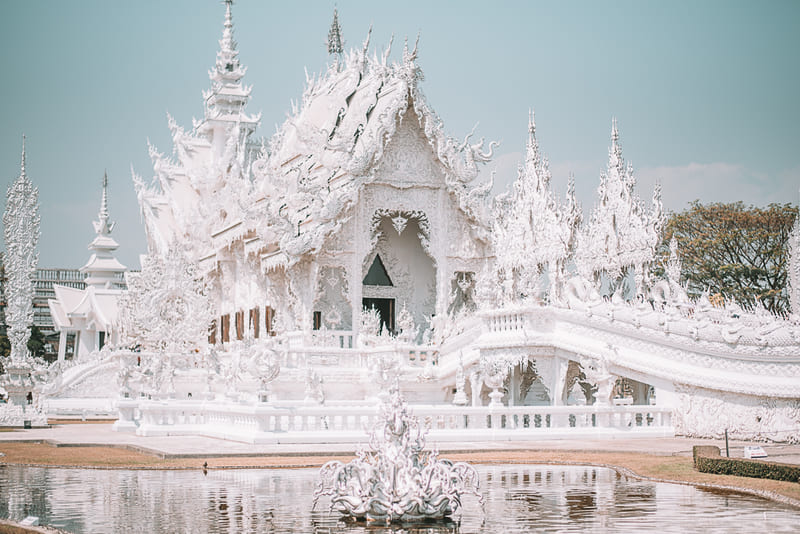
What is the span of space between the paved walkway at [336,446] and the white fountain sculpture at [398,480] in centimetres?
528

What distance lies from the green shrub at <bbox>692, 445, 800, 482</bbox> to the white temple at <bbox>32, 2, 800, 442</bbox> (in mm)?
4344

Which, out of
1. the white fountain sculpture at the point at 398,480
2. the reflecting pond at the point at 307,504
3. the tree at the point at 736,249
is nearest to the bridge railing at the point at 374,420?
the reflecting pond at the point at 307,504

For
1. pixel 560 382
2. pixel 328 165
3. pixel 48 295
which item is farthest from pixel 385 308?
pixel 48 295

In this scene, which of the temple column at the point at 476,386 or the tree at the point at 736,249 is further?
the tree at the point at 736,249

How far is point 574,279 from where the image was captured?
20.1 metres

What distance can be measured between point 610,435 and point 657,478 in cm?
530

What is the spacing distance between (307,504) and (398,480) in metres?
1.24

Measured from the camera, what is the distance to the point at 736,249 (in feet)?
122

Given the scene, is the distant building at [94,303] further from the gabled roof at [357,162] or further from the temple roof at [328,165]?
the gabled roof at [357,162]

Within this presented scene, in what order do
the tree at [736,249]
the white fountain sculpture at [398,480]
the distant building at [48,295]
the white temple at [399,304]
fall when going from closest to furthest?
the white fountain sculpture at [398,480], the white temple at [399,304], the tree at [736,249], the distant building at [48,295]

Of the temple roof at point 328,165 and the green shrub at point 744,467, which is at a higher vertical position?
the temple roof at point 328,165

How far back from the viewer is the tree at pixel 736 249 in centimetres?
3628

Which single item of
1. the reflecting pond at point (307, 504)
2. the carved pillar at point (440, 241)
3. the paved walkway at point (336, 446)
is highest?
the carved pillar at point (440, 241)

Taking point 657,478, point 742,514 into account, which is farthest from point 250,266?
point 742,514
